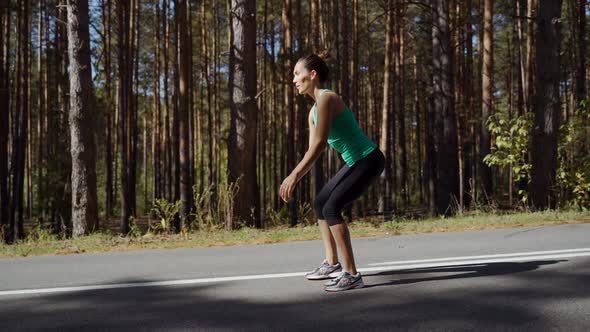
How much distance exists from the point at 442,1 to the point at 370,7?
16401 mm

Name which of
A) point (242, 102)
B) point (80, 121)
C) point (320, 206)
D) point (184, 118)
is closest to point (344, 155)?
point (320, 206)

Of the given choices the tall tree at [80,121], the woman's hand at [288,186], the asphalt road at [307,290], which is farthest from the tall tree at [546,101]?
the tall tree at [80,121]

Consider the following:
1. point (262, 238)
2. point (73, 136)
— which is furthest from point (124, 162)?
point (262, 238)

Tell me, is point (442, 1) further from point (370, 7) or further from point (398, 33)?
point (370, 7)

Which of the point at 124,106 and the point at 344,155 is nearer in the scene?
the point at 344,155

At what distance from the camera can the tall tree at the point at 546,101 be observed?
437 inches

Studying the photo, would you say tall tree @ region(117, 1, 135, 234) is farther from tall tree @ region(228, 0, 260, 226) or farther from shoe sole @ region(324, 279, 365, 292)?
shoe sole @ region(324, 279, 365, 292)

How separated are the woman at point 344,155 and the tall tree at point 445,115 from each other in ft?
40.0

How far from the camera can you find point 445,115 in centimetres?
1642

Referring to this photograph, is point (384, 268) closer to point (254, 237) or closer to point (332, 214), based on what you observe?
point (332, 214)

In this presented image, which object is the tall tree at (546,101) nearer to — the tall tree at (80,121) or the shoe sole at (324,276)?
the shoe sole at (324,276)

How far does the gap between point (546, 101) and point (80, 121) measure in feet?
30.8

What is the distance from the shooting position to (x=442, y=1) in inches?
635

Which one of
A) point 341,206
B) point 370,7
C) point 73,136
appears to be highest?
point 370,7
